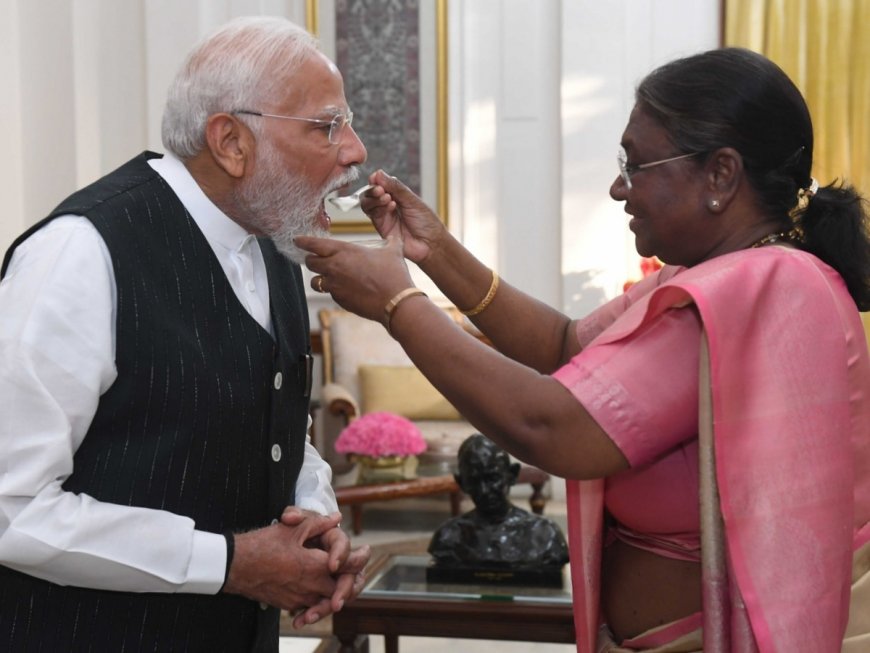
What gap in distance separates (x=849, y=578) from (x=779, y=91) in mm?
774

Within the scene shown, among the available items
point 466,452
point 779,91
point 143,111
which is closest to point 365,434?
point 466,452

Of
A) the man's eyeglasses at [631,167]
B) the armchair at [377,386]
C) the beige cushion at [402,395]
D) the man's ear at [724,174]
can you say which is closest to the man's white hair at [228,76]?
the man's eyeglasses at [631,167]

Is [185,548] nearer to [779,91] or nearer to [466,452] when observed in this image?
[779,91]

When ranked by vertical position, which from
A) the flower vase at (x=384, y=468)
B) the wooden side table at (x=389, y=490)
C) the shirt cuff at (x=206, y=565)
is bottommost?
the wooden side table at (x=389, y=490)

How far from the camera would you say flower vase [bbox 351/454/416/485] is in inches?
223

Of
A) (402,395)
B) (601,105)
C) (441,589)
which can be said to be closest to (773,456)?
(441,589)

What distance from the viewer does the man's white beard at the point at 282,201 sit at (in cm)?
187

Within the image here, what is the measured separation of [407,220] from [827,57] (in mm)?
5355

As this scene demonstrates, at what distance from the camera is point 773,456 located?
1.55 m

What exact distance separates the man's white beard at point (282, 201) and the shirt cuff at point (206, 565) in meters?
0.55

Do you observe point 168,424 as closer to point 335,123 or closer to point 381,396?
point 335,123

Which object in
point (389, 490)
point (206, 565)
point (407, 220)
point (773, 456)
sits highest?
point (407, 220)

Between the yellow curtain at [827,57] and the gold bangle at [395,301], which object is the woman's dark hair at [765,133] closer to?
the gold bangle at [395,301]

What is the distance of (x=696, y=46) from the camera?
6.97 metres
